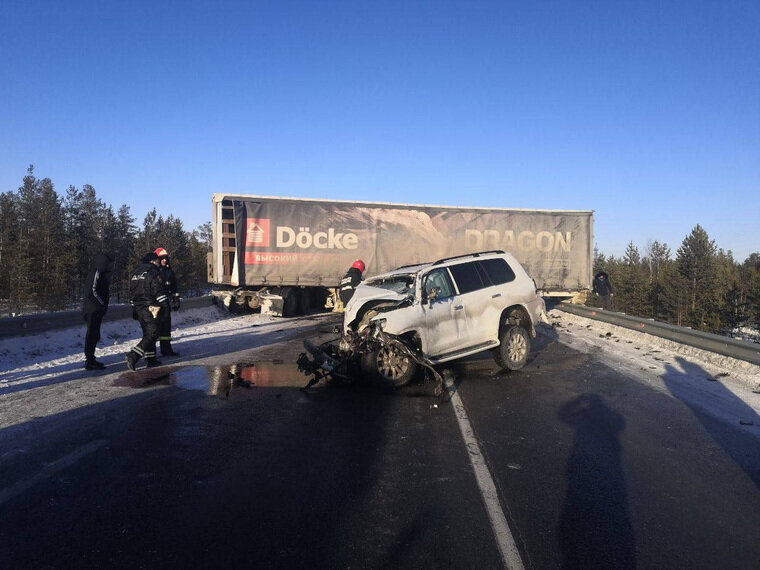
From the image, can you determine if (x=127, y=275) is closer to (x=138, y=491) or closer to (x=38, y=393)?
(x=38, y=393)

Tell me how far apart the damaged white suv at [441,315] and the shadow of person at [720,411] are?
2445mm

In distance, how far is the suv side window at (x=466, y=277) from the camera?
873cm

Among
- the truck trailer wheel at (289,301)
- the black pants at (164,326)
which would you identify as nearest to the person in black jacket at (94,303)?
the black pants at (164,326)

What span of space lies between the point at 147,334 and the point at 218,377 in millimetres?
1506

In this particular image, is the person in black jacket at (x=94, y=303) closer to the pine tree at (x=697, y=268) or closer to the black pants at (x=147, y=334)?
the black pants at (x=147, y=334)

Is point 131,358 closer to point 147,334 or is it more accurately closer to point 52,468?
point 147,334

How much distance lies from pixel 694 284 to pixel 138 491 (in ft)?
189

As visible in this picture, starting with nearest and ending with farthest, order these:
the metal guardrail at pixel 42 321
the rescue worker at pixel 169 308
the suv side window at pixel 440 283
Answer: the suv side window at pixel 440 283 → the rescue worker at pixel 169 308 → the metal guardrail at pixel 42 321

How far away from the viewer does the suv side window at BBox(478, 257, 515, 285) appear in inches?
363

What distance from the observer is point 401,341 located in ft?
25.4

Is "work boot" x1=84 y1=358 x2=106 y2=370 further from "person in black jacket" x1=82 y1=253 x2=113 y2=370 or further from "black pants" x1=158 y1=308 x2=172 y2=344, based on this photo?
"black pants" x1=158 y1=308 x2=172 y2=344

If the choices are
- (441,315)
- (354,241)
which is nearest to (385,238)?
(354,241)

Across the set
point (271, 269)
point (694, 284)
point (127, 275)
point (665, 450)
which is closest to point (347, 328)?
point (665, 450)

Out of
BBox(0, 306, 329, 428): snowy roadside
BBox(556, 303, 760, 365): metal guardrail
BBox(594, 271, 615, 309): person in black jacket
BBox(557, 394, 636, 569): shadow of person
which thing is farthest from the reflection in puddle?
BBox(594, 271, 615, 309): person in black jacket
